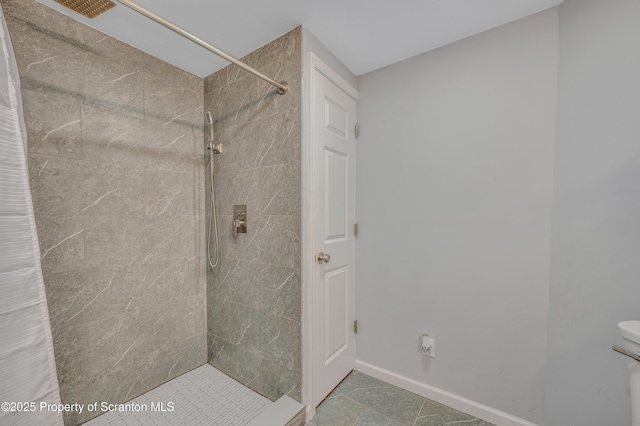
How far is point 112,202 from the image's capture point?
4.89 ft

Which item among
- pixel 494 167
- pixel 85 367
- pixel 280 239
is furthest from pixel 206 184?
pixel 494 167

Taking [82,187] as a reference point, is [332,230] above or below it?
below

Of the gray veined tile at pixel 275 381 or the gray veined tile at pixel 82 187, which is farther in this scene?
the gray veined tile at pixel 275 381

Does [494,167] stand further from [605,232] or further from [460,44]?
[460,44]

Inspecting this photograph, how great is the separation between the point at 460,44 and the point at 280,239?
1618 millimetres

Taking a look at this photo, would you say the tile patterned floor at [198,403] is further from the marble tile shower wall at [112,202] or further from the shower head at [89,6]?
the shower head at [89,6]

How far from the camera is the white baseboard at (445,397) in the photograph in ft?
4.52

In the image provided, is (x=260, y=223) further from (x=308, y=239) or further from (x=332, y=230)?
(x=332, y=230)

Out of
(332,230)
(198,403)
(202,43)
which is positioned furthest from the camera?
(332,230)

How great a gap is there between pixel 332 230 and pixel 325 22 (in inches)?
47.6

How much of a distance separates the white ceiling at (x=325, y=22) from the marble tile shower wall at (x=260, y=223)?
0.46ft

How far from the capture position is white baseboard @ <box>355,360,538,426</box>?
4.52 ft

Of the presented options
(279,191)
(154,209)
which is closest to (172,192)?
(154,209)

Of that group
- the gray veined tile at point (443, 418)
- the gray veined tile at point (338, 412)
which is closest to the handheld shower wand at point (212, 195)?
the gray veined tile at point (338, 412)
